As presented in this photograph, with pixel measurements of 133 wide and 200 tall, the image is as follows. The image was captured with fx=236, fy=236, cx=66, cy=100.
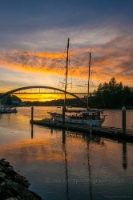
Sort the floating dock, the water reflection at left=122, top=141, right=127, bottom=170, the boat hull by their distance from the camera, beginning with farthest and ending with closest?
the boat hull < the floating dock < the water reflection at left=122, top=141, right=127, bottom=170

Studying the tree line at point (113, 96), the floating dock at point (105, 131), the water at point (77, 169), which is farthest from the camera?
the tree line at point (113, 96)

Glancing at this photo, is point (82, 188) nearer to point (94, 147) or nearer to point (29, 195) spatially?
point (29, 195)

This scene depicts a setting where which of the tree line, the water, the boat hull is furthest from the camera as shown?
the tree line

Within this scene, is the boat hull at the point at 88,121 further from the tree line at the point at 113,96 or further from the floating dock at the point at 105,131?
the tree line at the point at 113,96

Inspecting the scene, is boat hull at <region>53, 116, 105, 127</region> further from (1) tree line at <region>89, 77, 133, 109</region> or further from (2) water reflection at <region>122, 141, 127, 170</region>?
(1) tree line at <region>89, 77, 133, 109</region>

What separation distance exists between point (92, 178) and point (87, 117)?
26.4 m

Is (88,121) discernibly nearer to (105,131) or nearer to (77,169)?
(105,131)

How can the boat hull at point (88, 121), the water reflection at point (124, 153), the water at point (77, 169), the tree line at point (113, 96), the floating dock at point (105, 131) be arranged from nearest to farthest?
the water at point (77, 169) → the water reflection at point (124, 153) → the floating dock at point (105, 131) → the boat hull at point (88, 121) → the tree line at point (113, 96)

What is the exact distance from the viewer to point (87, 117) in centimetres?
3959

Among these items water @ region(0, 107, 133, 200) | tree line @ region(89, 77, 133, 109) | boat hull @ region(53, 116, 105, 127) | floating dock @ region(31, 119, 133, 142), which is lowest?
water @ region(0, 107, 133, 200)

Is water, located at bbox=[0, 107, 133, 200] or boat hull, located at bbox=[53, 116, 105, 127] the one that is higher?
boat hull, located at bbox=[53, 116, 105, 127]

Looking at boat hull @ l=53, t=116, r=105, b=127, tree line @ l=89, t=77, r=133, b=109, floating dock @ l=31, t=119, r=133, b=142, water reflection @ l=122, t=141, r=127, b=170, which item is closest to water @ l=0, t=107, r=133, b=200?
water reflection @ l=122, t=141, r=127, b=170

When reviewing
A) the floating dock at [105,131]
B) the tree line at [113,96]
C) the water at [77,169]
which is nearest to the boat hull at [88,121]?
the floating dock at [105,131]

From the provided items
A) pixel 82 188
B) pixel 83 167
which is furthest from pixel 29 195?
pixel 83 167
